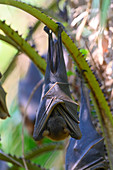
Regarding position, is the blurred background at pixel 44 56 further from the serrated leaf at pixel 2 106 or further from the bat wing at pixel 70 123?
the bat wing at pixel 70 123

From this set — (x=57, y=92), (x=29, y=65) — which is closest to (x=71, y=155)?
(x=57, y=92)

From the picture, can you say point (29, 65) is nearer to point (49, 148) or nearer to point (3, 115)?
point (49, 148)

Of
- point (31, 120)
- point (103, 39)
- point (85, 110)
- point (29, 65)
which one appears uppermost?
point (29, 65)

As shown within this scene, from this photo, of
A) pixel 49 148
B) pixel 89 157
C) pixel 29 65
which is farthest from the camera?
pixel 29 65

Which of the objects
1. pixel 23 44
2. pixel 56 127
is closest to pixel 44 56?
pixel 23 44

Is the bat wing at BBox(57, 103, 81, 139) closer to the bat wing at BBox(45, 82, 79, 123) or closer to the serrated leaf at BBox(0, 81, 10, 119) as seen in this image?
the bat wing at BBox(45, 82, 79, 123)

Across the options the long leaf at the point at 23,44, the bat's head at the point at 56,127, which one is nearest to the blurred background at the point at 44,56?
the long leaf at the point at 23,44
